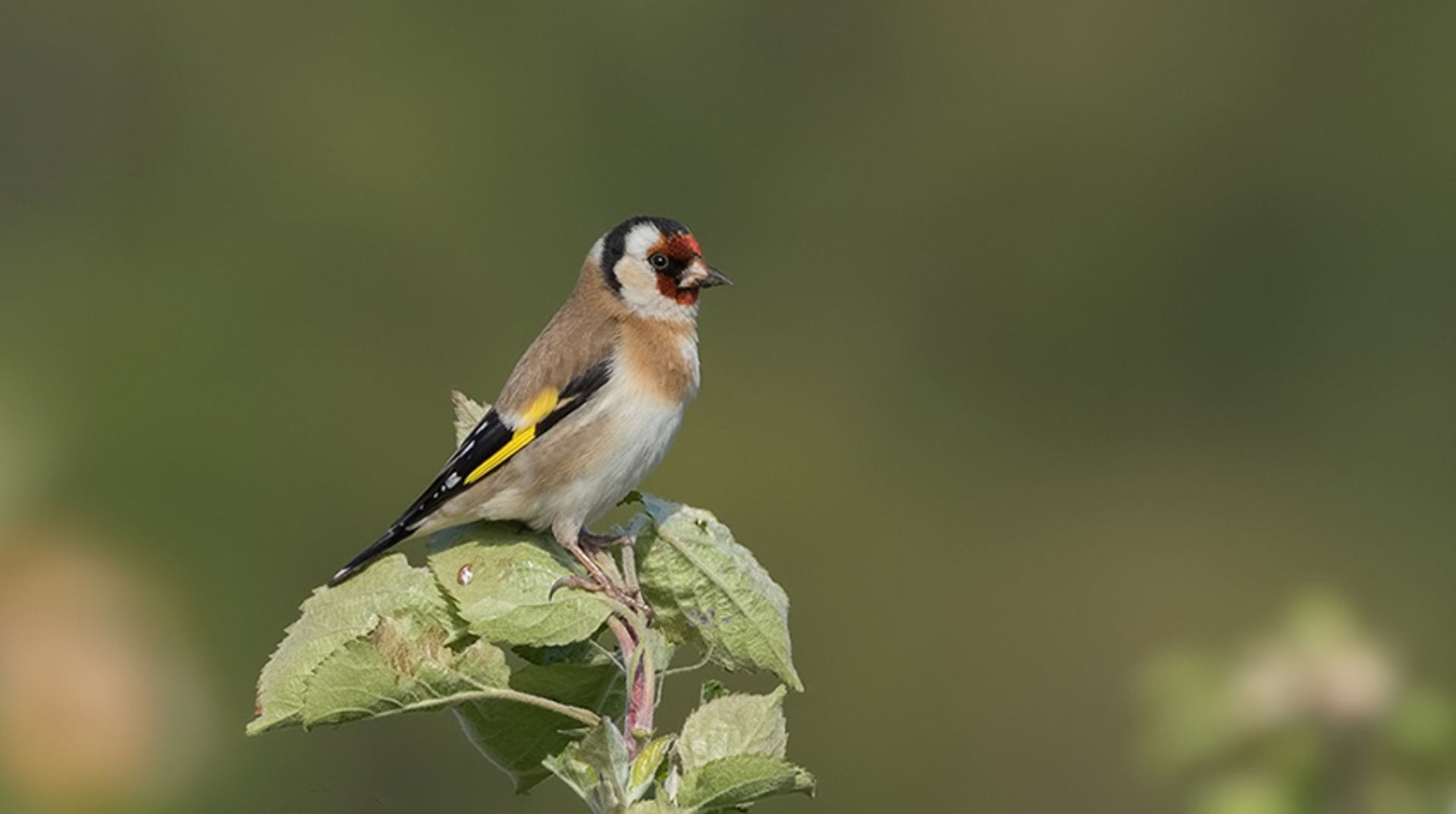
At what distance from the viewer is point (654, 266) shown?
117 inches

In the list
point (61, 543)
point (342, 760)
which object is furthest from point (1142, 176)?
point (61, 543)

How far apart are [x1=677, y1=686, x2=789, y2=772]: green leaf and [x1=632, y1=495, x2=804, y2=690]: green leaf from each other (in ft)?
0.31

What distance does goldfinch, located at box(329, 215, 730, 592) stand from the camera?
2309 mm

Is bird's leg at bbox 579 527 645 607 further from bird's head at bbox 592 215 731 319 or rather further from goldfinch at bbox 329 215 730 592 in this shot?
bird's head at bbox 592 215 731 319

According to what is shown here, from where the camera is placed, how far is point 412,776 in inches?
229

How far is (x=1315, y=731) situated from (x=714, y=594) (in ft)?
1.53

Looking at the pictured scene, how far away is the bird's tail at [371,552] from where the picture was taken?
1.69 metres

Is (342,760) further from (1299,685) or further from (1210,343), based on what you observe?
(1210,343)

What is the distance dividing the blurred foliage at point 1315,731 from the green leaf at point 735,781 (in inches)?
12.2

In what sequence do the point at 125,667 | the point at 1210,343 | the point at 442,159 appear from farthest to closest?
the point at 442,159 < the point at 1210,343 < the point at 125,667

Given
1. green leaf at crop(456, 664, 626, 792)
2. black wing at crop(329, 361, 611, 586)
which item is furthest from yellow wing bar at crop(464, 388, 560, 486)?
green leaf at crop(456, 664, 626, 792)

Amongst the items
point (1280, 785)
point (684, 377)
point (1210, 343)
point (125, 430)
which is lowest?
point (1280, 785)

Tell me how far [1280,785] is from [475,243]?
1247cm

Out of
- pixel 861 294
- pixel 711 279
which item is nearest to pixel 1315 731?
pixel 711 279
